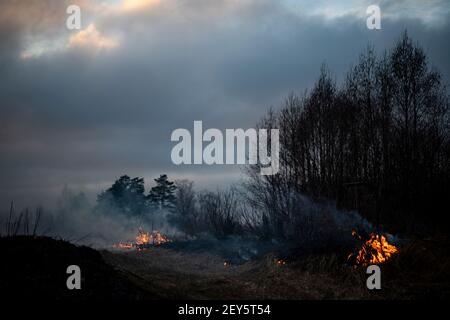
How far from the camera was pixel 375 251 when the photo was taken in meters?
12.2

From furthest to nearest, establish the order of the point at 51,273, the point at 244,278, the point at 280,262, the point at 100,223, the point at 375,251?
the point at 100,223 → the point at 280,262 → the point at 244,278 → the point at 375,251 → the point at 51,273

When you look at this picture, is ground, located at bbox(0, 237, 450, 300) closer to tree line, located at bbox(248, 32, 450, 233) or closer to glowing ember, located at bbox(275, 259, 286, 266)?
glowing ember, located at bbox(275, 259, 286, 266)

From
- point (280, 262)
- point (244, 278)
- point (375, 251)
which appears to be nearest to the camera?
point (375, 251)

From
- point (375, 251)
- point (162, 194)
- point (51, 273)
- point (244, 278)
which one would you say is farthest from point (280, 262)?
point (162, 194)

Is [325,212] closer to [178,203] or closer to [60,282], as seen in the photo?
[60,282]

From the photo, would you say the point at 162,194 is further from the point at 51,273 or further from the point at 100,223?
the point at 51,273

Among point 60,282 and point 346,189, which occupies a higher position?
point 346,189

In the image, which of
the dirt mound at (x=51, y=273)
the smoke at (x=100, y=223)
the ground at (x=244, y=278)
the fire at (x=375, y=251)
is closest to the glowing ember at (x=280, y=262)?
the ground at (x=244, y=278)

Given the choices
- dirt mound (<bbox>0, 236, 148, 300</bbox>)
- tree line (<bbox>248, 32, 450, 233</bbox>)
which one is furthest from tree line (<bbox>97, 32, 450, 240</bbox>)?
dirt mound (<bbox>0, 236, 148, 300</bbox>)

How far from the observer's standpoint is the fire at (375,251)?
39.0 feet

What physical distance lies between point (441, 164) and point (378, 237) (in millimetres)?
12174

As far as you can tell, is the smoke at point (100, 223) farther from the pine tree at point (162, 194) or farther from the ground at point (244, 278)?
the ground at point (244, 278)
